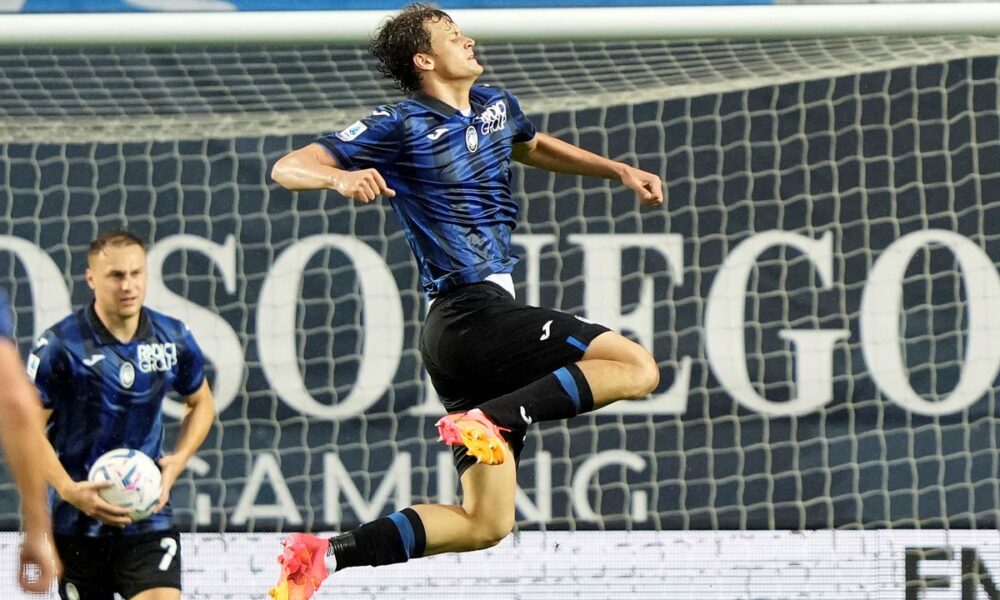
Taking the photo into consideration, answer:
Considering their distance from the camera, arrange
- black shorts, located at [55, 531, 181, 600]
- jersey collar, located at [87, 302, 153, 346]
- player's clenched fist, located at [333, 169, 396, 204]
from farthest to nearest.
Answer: jersey collar, located at [87, 302, 153, 346], black shorts, located at [55, 531, 181, 600], player's clenched fist, located at [333, 169, 396, 204]

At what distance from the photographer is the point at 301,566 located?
4332mm

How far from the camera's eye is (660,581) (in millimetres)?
6598

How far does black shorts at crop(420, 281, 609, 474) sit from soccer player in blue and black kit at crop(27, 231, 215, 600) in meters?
1.27

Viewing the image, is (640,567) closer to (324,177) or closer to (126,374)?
(126,374)

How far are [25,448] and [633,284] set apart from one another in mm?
4479

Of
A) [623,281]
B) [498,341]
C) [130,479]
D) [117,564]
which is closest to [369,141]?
[498,341]

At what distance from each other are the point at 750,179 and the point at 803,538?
167 cm

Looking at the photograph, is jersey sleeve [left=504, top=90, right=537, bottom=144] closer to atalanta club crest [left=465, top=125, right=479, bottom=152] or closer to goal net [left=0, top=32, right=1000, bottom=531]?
atalanta club crest [left=465, top=125, right=479, bottom=152]

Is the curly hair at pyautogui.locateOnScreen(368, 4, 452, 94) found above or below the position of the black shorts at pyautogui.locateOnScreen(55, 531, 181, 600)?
above

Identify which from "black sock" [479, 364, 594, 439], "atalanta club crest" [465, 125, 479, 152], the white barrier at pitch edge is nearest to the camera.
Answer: "black sock" [479, 364, 594, 439]

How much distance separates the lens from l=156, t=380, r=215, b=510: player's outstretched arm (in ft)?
16.7

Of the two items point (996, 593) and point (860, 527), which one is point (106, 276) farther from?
point (996, 593)

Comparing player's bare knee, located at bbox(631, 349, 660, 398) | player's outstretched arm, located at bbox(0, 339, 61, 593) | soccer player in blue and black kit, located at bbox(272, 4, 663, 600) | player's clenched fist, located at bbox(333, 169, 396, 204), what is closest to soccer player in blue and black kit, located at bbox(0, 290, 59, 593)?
player's outstretched arm, located at bbox(0, 339, 61, 593)

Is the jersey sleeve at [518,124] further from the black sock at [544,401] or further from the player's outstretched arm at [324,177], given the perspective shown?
the black sock at [544,401]
